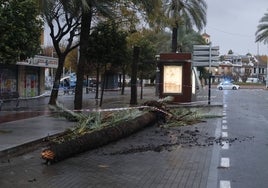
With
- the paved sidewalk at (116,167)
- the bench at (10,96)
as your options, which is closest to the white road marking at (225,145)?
the paved sidewalk at (116,167)

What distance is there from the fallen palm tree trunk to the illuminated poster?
16.9 metres

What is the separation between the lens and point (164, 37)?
8006 centimetres

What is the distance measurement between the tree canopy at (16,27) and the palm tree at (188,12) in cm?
2436

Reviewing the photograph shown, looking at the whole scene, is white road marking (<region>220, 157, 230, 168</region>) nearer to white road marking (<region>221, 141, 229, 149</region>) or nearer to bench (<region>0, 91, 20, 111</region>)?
white road marking (<region>221, 141, 229, 149</region>)

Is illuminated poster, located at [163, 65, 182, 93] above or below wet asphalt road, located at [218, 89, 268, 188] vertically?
above

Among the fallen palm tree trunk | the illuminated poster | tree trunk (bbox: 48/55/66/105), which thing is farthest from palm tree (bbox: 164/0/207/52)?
the fallen palm tree trunk

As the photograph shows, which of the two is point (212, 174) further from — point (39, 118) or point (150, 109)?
point (39, 118)

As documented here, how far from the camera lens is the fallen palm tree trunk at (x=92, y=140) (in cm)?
1072

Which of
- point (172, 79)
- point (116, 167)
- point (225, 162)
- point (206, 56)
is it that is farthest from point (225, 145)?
point (206, 56)

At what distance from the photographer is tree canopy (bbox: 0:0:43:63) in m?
14.8

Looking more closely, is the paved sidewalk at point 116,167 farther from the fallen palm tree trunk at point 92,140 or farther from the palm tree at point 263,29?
the palm tree at point 263,29

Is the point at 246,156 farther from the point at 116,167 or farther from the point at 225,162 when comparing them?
the point at 116,167

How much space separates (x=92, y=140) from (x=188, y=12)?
3012cm

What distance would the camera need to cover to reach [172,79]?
113ft
